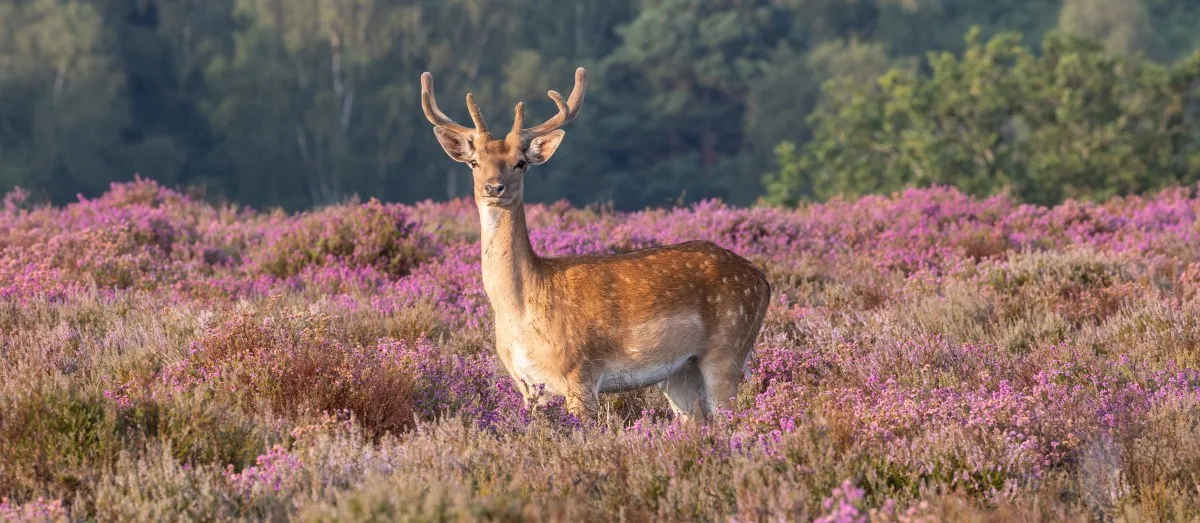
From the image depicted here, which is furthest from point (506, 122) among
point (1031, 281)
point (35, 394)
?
point (35, 394)

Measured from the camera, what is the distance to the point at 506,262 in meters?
7.11

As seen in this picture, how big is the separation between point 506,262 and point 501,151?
591 millimetres

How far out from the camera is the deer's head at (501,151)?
7016 millimetres

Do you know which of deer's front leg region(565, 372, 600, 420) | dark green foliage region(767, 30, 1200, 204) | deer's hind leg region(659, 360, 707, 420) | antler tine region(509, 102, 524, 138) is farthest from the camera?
dark green foliage region(767, 30, 1200, 204)

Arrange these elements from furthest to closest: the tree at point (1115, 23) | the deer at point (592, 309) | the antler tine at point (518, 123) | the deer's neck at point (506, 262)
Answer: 1. the tree at point (1115, 23)
2. the antler tine at point (518, 123)
3. the deer's neck at point (506, 262)
4. the deer at point (592, 309)

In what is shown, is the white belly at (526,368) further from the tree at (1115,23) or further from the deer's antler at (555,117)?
the tree at (1115,23)

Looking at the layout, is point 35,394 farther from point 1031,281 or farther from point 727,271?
point 1031,281

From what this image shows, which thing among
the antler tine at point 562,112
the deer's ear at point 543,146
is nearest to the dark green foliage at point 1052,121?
the antler tine at point 562,112

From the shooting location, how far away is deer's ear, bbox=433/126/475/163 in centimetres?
738

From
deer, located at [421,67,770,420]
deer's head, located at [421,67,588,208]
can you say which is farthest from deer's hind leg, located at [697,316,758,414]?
deer's head, located at [421,67,588,208]

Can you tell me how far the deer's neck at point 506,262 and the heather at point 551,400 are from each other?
2.03ft

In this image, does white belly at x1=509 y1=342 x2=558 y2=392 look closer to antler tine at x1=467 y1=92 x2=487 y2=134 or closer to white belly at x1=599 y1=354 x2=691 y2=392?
white belly at x1=599 y1=354 x2=691 y2=392

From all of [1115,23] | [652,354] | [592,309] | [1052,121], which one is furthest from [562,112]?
[1115,23]

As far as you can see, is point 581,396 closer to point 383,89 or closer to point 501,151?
point 501,151
